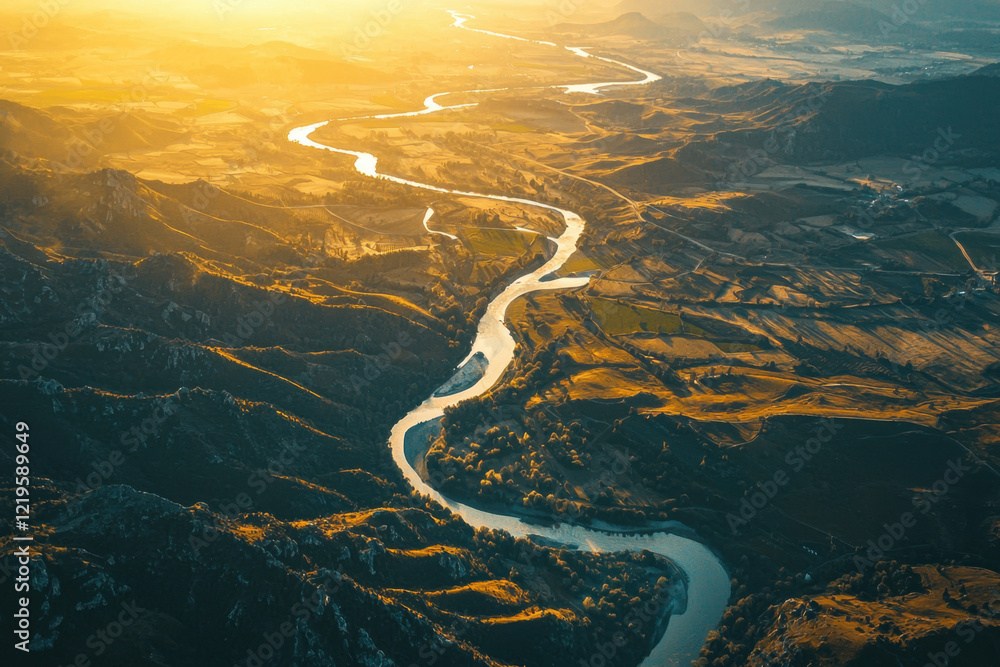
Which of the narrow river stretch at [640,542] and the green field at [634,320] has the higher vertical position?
the green field at [634,320]

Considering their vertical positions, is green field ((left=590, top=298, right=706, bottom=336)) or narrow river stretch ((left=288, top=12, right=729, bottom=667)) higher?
green field ((left=590, top=298, right=706, bottom=336))

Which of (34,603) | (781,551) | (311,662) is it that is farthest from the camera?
(781,551)

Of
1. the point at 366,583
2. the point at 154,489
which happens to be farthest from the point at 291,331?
the point at 366,583

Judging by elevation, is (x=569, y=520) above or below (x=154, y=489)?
below

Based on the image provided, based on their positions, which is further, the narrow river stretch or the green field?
the green field

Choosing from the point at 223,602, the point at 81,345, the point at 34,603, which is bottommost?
the point at 223,602

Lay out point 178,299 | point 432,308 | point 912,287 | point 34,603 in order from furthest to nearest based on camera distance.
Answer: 1. point 912,287
2. point 432,308
3. point 178,299
4. point 34,603

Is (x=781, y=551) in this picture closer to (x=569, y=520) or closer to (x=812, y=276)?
(x=569, y=520)

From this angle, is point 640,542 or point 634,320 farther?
point 634,320

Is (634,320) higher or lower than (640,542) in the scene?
higher

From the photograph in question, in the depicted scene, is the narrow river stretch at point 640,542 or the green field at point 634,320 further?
the green field at point 634,320

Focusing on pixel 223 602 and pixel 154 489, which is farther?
pixel 154 489
